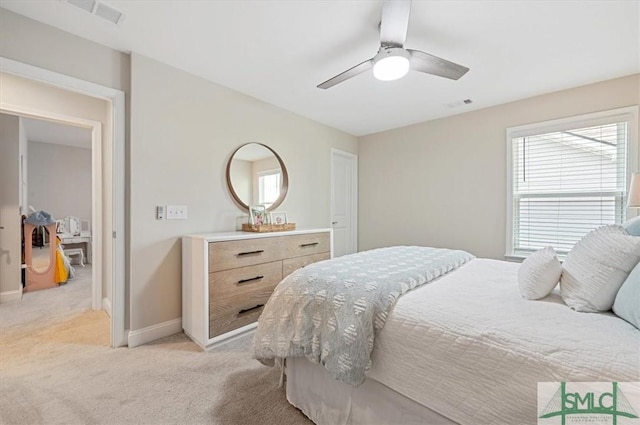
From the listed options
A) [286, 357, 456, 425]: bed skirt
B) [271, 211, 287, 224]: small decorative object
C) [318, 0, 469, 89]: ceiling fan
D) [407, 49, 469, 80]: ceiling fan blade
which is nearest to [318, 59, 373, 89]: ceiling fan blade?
[318, 0, 469, 89]: ceiling fan

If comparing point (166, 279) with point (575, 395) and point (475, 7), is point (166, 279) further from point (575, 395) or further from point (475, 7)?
point (475, 7)

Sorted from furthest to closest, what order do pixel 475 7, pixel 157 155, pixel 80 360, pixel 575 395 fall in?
1. pixel 157 155
2. pixel 80 360
3. pixel 475 7
4. pixel 575 395

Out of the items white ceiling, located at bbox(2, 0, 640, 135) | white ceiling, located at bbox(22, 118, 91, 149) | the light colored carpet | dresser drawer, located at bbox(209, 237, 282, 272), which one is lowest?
the light colored carpet

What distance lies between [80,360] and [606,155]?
4974mm

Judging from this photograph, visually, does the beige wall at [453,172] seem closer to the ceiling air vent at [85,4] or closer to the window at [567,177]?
the window at [567,177]

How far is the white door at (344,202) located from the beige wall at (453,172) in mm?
156

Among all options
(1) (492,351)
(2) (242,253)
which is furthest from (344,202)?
(1) (492,351)

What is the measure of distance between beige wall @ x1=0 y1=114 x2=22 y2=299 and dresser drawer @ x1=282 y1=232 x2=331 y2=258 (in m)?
3.40

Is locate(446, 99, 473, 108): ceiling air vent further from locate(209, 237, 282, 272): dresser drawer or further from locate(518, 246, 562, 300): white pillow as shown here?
locate(209, 237, 282, 272): dresser drawer

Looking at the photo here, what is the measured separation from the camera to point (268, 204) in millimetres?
3328

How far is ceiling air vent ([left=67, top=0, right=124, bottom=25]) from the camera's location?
67.9 inches

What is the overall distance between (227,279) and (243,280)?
0.54ft

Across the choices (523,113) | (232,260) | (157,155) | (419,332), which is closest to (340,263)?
(419,332)

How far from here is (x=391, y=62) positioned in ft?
5.98
